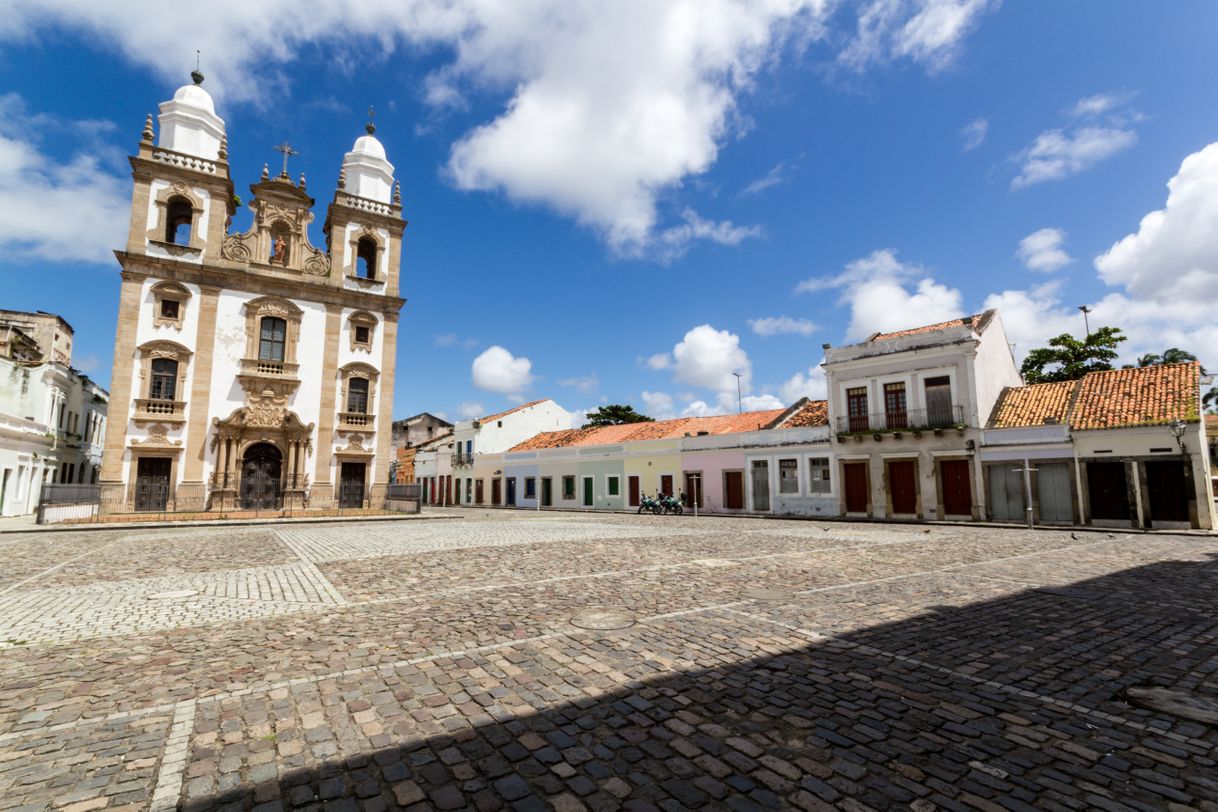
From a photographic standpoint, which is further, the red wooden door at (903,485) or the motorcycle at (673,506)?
the motorcycle at (673,506)

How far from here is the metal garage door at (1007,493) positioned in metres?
21.5

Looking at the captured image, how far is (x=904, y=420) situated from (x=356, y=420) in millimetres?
24342

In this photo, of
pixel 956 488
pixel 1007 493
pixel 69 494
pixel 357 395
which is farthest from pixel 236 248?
pixel 1007 493

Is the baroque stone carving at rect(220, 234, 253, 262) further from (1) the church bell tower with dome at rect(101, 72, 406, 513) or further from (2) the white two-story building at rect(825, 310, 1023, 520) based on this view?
(2) the white two-story building at rect(825, 310, 1023, 520)

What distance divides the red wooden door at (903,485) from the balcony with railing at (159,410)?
29.6 metres

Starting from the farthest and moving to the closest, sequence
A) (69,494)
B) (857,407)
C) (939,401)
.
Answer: (857,407) < (939,401) < (69,494)

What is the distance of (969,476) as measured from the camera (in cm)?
2270

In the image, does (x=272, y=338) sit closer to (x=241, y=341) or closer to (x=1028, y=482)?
(x=241, y=341)

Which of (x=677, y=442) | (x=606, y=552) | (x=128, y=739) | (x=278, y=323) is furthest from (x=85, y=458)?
(x=128, y=739)

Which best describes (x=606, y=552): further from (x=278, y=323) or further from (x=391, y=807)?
(x=278, y=323)

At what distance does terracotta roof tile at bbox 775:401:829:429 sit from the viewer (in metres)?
28.1

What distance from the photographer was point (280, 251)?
2680cm

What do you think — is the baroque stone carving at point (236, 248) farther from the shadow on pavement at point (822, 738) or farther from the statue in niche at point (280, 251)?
the shadow on pavement at point (822, 738)

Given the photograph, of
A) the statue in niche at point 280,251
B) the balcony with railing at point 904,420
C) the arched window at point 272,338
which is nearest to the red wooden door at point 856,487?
the balcony with railing at point 904,420
